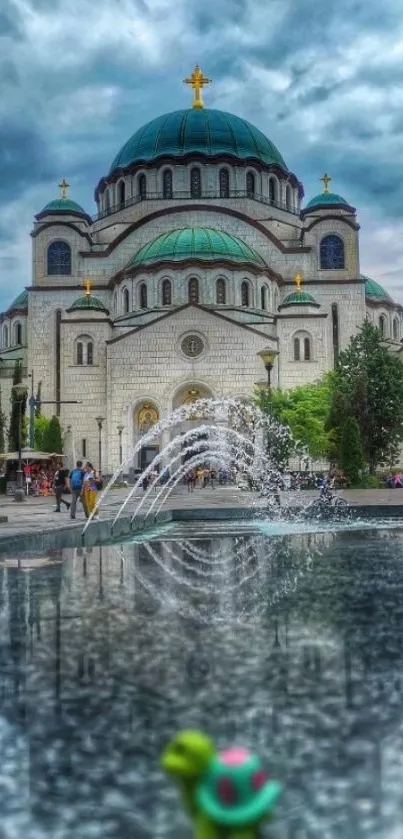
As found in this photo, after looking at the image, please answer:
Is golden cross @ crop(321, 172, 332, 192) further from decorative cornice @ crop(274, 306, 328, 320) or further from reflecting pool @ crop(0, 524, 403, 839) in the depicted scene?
reflecting pool @ crop(0, 524, 403, 839)

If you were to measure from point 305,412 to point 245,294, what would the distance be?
413 inches

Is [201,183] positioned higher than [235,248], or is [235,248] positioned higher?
[201,183]

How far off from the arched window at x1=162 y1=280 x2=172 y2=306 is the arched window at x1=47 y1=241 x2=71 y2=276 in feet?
21.6

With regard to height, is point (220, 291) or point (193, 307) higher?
point (220, 291)

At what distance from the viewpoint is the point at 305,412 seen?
35.3 m

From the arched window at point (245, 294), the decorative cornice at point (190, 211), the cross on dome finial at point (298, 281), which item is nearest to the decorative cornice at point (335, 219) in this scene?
the decorative cornice at point (190, 211)

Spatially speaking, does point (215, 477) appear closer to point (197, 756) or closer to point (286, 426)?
point (286, 426)

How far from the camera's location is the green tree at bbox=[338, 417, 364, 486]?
25.5 m

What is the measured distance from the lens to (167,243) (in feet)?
142

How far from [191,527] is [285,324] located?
1127 inches

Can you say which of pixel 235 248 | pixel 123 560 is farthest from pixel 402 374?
pixel 123 560

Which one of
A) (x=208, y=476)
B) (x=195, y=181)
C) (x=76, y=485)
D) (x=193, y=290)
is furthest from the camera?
(x=195, y=181)

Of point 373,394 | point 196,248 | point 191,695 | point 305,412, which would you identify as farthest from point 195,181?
point 191,695

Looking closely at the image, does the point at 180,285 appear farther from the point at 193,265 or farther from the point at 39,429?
the point at 39,429
